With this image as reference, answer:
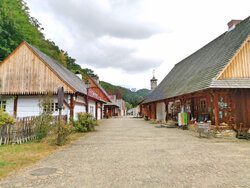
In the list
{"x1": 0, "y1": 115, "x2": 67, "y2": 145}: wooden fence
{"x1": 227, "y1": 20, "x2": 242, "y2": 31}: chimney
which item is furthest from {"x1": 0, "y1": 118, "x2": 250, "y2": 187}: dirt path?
{"x1": 227, "y1": 20, "x2": 242, "y2": 31}: chimney

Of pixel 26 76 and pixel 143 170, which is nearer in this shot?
pixel 143 170

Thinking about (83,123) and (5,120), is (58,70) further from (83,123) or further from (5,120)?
(5,120)

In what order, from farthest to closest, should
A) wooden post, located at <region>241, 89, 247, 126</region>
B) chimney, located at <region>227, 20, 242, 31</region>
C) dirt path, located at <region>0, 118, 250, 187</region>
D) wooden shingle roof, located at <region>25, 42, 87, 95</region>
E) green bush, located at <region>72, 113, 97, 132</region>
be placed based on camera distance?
chimney, located at <region>227, 20, 242, 31</region>, wooden shingle roof, located at <region>25, 42, 87, 95</region>, green bush, located at <region>72, 113, 97, 132</region>, wooden post, located at <region>241, 89, 247, 126</region>, dirt path, located at <region>0, 118, 250, 187</region>

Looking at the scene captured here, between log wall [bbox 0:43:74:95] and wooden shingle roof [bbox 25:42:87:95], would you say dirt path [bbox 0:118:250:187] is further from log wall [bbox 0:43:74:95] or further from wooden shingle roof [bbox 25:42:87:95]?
wooden shingle roof [bbox 25:42:87:95]

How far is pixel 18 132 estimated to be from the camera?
821 centimetres

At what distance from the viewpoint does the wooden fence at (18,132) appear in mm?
7809

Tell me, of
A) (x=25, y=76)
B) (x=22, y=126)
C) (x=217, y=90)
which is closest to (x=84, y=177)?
(x=22, y=126)

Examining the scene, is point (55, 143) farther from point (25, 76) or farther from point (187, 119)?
point (187, 119)

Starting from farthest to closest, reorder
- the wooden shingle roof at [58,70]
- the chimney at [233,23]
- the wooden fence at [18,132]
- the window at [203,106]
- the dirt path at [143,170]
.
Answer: the chimney at [233,23]
the wooden shingle roof at [58,70]
the window at [203,106]
the wooden fence at [18,132]
the dirt path at [143,170]

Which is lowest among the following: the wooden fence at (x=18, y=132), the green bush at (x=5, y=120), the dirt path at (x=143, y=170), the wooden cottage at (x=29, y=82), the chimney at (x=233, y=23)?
the dirt path at (x=143, y=170)

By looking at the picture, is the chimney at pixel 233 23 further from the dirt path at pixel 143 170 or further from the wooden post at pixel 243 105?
the dirt path at pixel 143 170

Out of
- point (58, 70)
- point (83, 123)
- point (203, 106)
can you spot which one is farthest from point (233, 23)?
point (58, 70)

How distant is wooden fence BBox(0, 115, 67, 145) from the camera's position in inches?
307

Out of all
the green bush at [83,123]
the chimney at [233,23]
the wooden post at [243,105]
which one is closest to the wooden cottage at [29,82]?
Answer: the green bush at [83,123]
